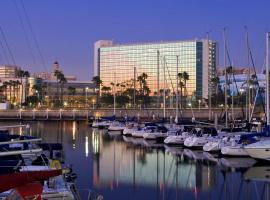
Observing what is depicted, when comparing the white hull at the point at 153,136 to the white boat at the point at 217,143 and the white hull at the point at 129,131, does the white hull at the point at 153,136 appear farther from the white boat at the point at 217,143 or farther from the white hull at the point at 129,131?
the white boat at the point at 217,143

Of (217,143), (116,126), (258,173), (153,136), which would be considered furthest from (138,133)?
(258,173)

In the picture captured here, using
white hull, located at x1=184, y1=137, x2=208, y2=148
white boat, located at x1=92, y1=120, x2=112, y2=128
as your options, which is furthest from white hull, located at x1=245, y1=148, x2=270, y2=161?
white boat, located at x1=92, y1=120, x2=112, y2=128

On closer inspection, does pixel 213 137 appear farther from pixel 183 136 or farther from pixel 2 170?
pixel 2 170

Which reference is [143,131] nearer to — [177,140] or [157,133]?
[157,133]

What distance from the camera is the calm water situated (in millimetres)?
29672

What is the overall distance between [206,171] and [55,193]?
20.9m

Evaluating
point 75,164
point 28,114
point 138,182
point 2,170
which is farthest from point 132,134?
point 28,114

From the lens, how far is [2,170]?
20453 mm

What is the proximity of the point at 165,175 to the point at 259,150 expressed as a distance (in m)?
7.88

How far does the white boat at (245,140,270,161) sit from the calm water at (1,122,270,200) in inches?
31.4

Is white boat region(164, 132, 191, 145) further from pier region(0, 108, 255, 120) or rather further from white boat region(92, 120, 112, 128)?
pier region(0, 108, 255, 120)

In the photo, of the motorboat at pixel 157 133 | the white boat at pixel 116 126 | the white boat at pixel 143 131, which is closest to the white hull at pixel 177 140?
the motorboat at pixel 157 133

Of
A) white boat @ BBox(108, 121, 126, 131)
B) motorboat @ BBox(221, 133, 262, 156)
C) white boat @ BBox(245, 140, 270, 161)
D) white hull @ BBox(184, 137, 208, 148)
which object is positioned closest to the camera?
white boat @ BBox(245, 140, 270, 161)

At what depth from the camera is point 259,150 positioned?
39219mm
